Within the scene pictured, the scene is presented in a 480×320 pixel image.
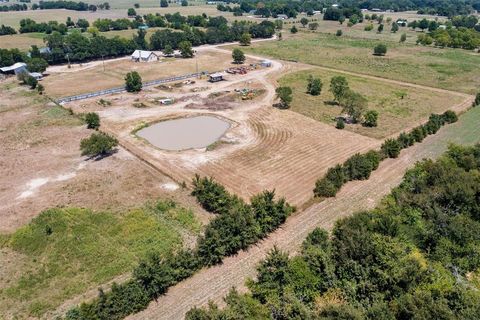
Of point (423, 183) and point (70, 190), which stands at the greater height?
point (423, 183)

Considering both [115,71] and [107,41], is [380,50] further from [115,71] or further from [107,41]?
[107,41]

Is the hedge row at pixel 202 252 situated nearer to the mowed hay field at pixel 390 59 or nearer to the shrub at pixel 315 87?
the shrub at pixel 315 87

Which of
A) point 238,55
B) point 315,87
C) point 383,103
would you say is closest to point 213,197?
point 315,87

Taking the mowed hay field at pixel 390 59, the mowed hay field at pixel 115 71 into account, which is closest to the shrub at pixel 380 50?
the mowed hay field at pixel 390 59

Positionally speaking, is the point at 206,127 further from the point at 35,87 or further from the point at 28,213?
the point at 35,87

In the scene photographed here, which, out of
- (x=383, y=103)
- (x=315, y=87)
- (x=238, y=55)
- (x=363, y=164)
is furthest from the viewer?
(x=238, y=55)

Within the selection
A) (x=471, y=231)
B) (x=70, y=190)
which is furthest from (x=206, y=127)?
(x=471, y=231)
